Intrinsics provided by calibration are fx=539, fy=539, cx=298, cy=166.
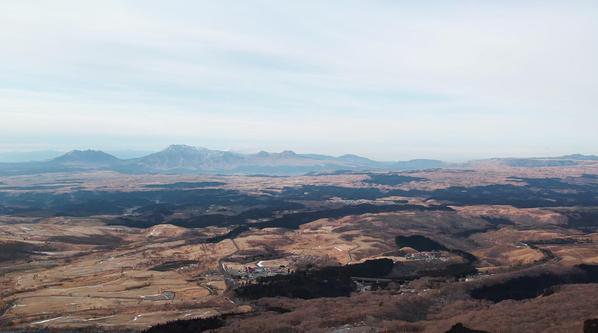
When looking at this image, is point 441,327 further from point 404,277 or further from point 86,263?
point 86,263

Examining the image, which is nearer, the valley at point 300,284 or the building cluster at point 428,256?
the valley at point 300,284

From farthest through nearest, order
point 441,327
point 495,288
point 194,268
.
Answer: point 194,268, point 495,288, point 441,327

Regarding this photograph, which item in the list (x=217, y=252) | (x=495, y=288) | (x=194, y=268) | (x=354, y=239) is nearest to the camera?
(x=495, y=288)

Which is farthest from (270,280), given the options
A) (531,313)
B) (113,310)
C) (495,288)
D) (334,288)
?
(531,313)

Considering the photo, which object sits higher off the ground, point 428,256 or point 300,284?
point 300,284

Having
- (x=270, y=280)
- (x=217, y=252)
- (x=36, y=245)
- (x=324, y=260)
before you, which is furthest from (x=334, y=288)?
(x=36, y=245)

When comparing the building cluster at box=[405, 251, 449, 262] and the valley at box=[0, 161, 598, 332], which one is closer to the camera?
the valley at box=[0, 161, 598, 332]

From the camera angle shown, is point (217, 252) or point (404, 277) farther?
point (217, 252)

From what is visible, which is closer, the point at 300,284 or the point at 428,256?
the point at 300,284

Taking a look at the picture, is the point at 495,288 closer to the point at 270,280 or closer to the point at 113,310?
the point at 270,280
